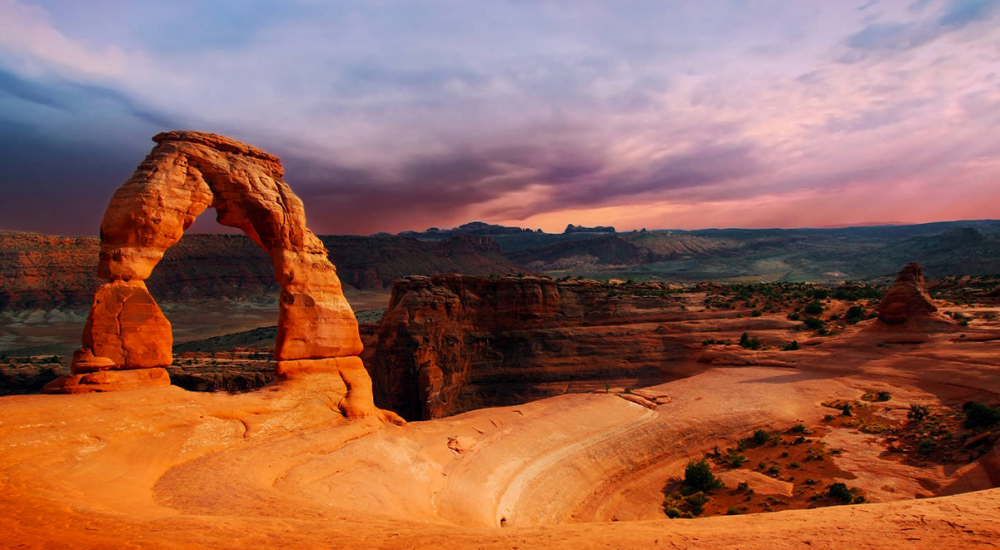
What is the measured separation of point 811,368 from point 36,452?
35.0 m

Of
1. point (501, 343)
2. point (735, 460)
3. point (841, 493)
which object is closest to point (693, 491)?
point (735, 460)

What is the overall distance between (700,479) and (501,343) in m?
22.2

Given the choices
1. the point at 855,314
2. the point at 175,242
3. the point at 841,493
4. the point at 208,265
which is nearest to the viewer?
the point at 175,242

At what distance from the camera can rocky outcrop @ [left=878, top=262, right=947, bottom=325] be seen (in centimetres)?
3091

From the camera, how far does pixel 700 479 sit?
17.5 metres

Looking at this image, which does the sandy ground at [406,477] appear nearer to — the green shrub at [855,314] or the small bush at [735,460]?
the small bush at [735,460]

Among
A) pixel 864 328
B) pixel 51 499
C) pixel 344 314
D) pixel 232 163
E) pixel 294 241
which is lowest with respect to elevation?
pixel 864 328

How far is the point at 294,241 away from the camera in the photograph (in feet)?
54.1

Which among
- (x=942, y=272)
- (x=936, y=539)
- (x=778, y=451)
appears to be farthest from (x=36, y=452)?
(x=942, y=272)

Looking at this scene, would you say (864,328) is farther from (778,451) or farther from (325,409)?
(325,409)

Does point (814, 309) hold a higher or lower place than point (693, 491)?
higher

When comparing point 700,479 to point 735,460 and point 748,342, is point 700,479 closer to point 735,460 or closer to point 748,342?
point 735,460

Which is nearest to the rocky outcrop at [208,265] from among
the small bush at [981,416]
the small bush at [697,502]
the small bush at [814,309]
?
the small bush at [814,309]

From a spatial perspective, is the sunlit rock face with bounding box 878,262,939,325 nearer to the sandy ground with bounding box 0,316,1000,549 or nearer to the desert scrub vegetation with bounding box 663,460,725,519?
the sandy ground with bounding box 0,316,1000,549
